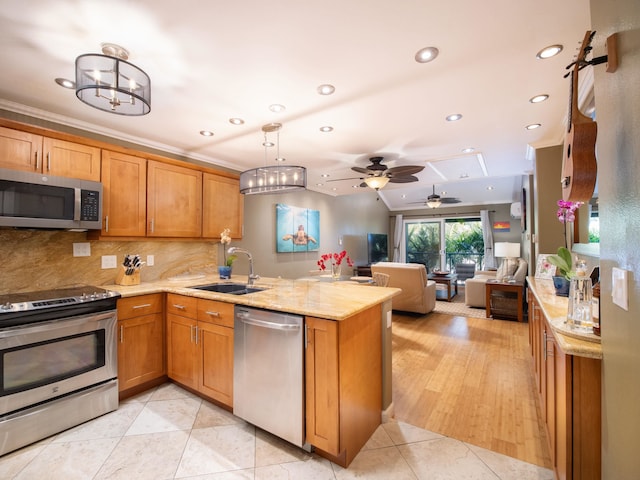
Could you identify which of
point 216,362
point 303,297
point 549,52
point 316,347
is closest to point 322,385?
point 316,347

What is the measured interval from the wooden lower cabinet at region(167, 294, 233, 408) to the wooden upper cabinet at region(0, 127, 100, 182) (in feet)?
4.47

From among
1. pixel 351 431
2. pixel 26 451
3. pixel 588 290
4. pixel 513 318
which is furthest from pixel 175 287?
pixel 513 318

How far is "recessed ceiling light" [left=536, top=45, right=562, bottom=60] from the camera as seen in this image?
1.76 metres

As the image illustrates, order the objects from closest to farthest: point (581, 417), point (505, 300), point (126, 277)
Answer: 1. point (581, 417)
2. point (126, 277)
3. point (505, 300)

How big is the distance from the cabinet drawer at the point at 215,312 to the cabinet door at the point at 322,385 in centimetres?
74

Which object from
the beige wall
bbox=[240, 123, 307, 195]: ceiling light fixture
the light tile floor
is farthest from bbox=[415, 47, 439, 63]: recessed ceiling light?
the light tile floor

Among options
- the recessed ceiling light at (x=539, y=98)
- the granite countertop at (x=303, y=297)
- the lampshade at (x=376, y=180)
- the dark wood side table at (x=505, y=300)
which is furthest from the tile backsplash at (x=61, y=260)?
the dark wood side table at (x=505, y=300)

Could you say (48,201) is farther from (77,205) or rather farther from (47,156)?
(47,156)

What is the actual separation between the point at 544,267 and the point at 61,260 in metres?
5.05

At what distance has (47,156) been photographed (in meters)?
2.32

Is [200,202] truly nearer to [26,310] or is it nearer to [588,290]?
[26,310]

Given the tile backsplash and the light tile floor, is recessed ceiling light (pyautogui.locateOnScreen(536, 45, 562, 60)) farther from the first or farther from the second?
the tile backsplash

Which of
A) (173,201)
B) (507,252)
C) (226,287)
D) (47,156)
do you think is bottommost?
(226,287)

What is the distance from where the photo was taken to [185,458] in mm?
1812
